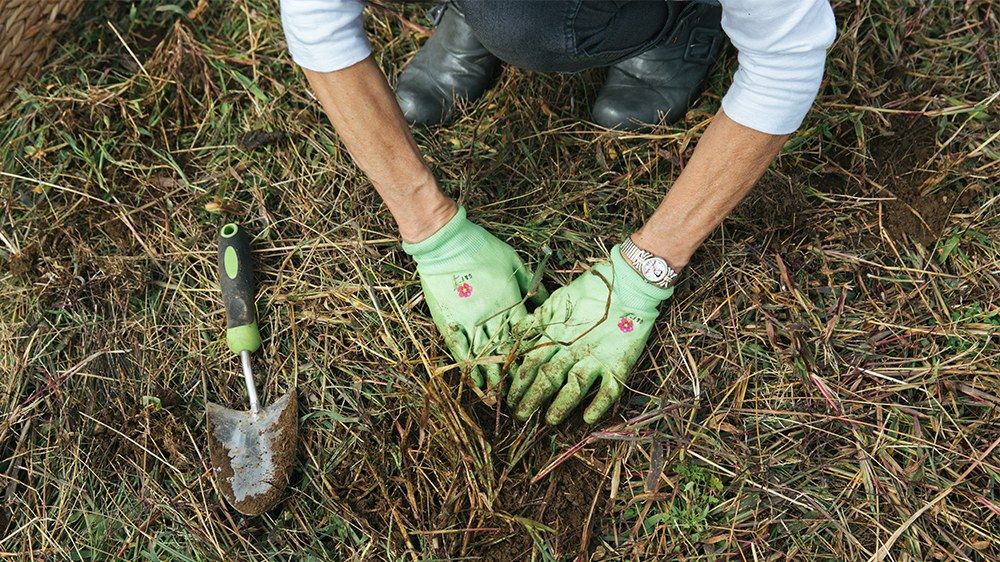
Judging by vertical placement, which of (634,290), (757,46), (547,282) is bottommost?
(547,282)

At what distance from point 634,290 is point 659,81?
53 centimetres

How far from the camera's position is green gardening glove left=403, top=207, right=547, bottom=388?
1.46m

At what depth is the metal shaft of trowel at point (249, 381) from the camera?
1.52 metres

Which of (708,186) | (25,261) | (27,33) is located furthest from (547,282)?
(27,33)

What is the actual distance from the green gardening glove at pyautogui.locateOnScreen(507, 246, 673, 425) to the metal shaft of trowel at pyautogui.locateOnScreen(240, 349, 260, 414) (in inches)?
20.4

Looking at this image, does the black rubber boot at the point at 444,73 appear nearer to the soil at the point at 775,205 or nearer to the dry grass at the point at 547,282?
the dry grass at the point at 547,282

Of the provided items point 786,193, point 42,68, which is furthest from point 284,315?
point 786,193

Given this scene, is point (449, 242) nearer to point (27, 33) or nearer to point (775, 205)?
point (775, 205)

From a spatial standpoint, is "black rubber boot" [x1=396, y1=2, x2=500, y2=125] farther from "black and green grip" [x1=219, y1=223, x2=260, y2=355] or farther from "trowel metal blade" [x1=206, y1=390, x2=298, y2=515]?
"trowel metal blade" [x1=206, y1=390, x2=298, y2=515]

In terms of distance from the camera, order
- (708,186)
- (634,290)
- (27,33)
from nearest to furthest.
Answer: (708,186) < (634,290) < (27,33)

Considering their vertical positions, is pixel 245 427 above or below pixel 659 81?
below

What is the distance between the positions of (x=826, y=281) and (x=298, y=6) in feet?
3.77

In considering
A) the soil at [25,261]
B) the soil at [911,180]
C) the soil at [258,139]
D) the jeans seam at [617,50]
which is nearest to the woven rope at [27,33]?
the soil at [25,261]

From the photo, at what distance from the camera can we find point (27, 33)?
1780mm
